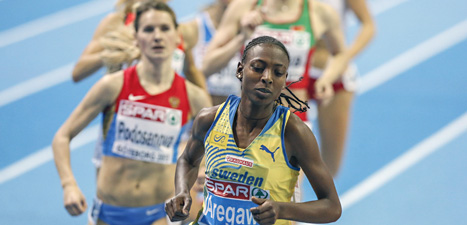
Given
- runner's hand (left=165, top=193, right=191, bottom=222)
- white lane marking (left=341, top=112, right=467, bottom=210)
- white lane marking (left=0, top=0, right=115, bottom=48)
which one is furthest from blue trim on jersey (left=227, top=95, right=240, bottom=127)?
white lane marking (left=0, top=0, right=115, bottom=48)

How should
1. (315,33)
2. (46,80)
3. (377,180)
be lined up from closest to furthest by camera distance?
(315,33) → (377,180) → (46,80)

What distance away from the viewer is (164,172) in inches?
197

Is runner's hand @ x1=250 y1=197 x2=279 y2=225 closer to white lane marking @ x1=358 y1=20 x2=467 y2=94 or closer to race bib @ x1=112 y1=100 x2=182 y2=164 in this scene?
race bib @ x1=112 y1=100 x2=182 y2=164

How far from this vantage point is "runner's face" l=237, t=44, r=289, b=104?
10.2 ft

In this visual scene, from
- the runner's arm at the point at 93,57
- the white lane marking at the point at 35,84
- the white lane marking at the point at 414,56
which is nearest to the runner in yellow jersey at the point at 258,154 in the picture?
the runner's arm at the point at 93,57

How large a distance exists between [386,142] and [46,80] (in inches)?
175

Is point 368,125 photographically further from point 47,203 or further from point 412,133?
point 47,203

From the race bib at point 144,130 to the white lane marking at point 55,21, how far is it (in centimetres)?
679

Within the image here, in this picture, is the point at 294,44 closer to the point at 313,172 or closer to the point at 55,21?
the point at 313,172

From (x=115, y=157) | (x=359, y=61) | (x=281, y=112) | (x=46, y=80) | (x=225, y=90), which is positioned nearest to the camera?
(x=281, y=112)

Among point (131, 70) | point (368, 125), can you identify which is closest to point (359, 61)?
point (368, 125)

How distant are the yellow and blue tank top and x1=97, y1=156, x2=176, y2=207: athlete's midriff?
65.3 inches

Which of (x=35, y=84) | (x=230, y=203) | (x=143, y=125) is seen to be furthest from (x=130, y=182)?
(x=35, y=84)

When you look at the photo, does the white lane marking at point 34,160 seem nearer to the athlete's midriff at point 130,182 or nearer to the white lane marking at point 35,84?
the white lane marking at point 35,84
